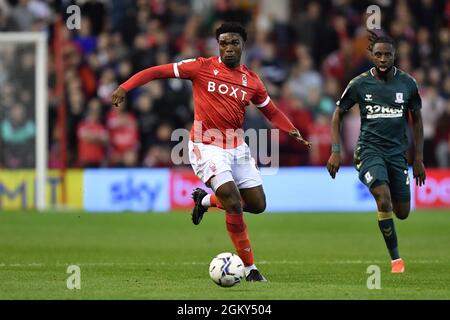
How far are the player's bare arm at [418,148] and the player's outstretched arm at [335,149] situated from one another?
2.65ft

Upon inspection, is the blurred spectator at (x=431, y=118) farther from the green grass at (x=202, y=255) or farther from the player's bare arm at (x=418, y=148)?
the player's bare arm at (x=418, y=148)

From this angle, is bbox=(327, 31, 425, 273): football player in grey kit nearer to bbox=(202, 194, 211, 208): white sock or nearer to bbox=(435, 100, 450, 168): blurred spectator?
bbox=(202, 194, 211, 208): white sock

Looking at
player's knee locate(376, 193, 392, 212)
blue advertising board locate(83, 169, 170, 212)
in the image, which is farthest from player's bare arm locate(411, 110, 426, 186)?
blue advertising board locate(83, 169, 170, 212)

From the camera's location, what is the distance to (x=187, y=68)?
12023 millimetres

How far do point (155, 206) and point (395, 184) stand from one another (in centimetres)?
1166

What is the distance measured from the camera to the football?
1069 cm

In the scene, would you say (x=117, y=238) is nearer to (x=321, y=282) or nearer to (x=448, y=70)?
(x=321, y=282)

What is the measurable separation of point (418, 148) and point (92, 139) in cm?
1255

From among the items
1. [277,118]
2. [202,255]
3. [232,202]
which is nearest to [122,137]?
[202,255]

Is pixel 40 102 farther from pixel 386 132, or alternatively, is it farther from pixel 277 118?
pixel 386 132

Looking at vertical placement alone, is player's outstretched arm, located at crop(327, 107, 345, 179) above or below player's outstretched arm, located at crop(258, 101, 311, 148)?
below

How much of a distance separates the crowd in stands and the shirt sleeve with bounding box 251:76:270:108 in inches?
453

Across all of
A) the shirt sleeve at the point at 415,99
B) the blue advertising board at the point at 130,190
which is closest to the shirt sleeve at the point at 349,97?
the shirt sleeve at the point at 415,99

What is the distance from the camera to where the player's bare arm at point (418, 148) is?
1273 centimetres
